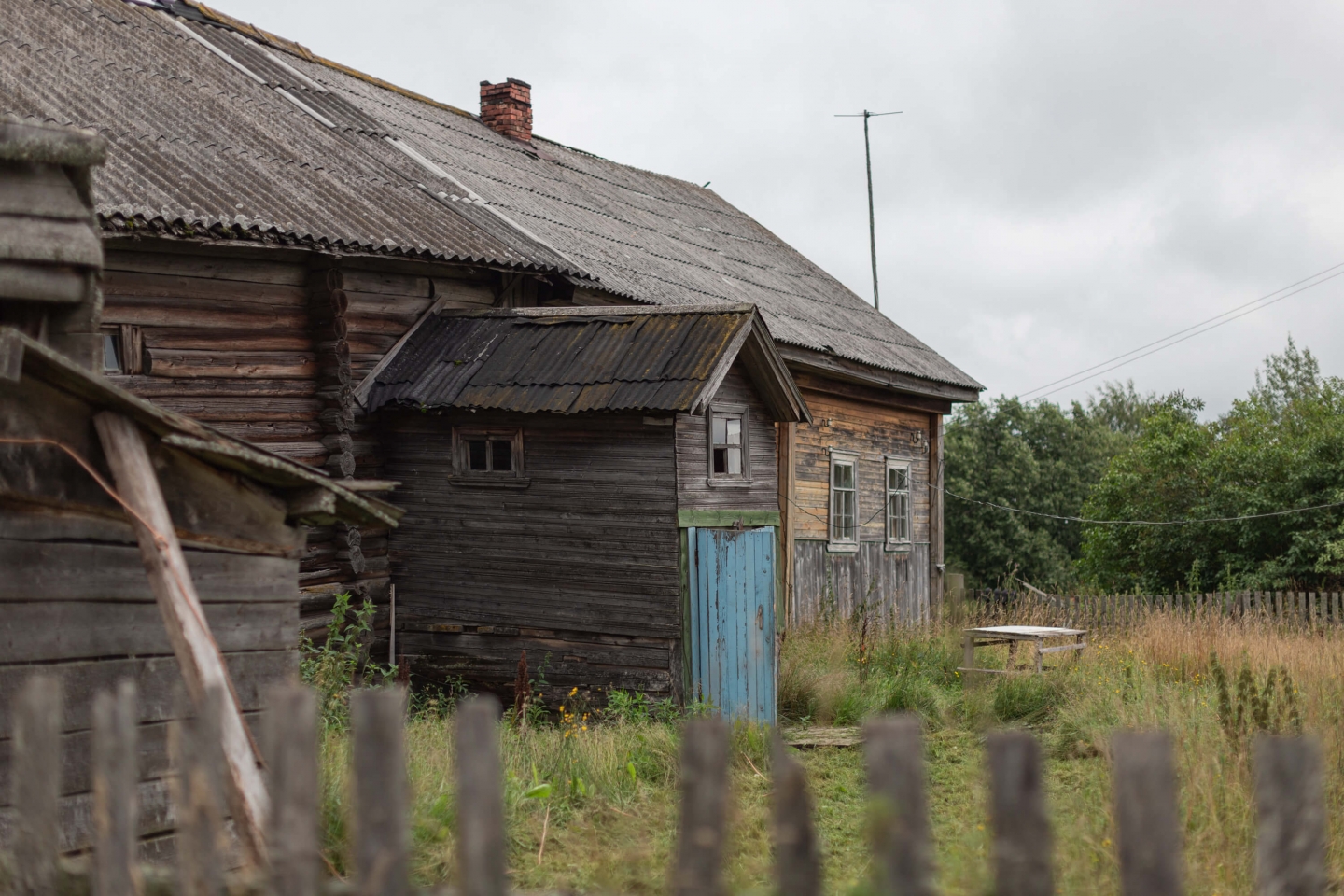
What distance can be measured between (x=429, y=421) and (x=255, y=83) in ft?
17.4

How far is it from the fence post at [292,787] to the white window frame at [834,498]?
12964 mm

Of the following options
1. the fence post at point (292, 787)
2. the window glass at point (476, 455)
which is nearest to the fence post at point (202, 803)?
the fence post at point (292, 787)

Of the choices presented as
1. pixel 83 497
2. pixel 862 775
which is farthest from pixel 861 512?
pixel 83 497

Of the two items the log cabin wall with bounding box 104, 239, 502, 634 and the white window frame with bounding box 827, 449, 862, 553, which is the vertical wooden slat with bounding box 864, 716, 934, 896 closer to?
the log cabin wall with bounding box 104, 239, 502, 634

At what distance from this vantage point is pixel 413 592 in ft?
35.2

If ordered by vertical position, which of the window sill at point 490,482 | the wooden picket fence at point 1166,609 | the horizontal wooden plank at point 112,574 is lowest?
the wooden picket fence at point 1166,609

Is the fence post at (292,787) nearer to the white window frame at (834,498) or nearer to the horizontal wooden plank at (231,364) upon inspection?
the horizontal wooden plank at (231,364)

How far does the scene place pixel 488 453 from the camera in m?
10.3

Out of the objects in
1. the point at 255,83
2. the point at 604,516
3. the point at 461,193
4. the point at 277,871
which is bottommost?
the point at 277,871

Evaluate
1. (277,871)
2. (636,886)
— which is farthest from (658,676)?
(277,871)

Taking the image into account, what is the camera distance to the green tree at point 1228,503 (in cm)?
1977

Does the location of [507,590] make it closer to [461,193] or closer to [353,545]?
[353,545]

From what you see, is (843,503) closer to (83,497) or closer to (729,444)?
(729,444)

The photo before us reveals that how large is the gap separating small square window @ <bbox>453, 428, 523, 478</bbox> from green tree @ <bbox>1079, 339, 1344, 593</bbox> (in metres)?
13.9
